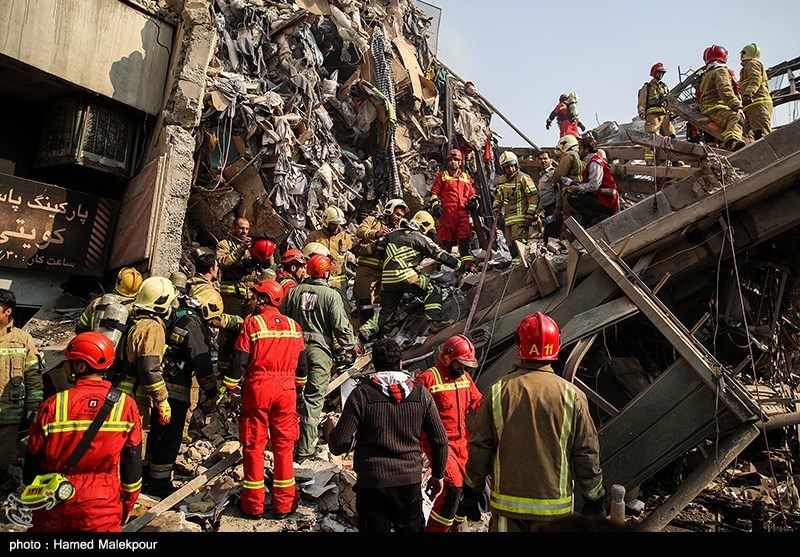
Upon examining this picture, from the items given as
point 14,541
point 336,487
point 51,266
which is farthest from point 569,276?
point 51,266

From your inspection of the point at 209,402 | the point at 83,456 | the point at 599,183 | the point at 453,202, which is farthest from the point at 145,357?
the point at 453,202

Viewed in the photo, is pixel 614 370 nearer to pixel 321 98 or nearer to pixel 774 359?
pixel 774 359

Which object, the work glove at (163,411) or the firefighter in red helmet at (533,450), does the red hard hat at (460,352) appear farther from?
the work glove at (163,411)

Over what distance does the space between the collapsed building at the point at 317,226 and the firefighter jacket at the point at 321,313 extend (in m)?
0.78

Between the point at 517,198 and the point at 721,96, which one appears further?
the point at 517,198

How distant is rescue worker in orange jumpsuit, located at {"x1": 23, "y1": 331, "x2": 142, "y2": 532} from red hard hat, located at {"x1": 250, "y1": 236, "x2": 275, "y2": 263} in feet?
10.1

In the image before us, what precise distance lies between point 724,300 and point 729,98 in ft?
10.8

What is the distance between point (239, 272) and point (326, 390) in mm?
1900

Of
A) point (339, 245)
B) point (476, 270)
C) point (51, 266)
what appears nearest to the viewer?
point (51, 266)

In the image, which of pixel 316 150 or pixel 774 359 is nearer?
pixel 774 359

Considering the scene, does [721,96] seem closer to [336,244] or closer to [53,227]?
[336,244]

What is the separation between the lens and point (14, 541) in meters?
2.41

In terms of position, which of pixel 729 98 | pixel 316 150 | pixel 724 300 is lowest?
pixel 724 300

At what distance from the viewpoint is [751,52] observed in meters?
7.56
